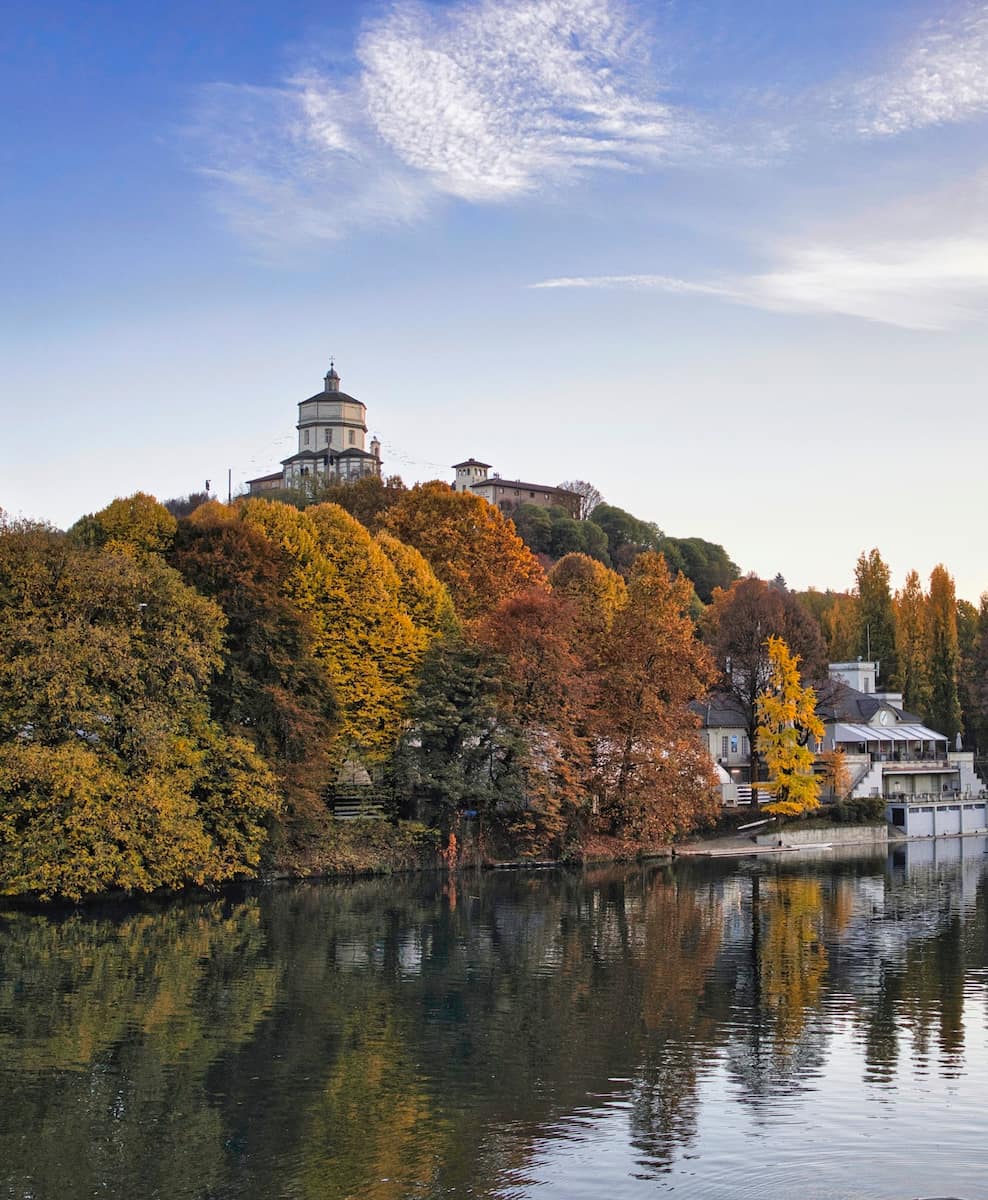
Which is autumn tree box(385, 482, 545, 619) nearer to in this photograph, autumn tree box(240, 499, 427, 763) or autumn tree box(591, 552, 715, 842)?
autumn tree box(591, 552, 715, 842)

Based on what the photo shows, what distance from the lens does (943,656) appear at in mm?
95125

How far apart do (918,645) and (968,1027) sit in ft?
240

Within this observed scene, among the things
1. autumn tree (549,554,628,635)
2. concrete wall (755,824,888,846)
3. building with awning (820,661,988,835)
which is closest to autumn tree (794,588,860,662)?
building with awning (820,661,988,835)

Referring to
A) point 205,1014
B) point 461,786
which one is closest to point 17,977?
point 205,1014

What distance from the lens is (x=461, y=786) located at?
52781mm

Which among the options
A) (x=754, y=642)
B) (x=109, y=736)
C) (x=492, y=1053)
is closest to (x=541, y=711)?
(x=109, y=736)

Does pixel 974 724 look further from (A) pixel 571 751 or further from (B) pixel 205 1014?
(B) pixel 205 1014

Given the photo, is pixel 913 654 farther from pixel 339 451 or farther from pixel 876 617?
pixel 339 451

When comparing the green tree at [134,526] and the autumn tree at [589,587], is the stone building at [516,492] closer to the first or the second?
the autumn tree at [589,587]

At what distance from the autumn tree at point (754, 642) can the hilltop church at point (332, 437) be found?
7889 cm

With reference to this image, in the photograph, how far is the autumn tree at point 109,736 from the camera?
40.0 m

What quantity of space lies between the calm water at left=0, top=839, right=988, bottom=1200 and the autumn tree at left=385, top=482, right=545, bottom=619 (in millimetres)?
23449

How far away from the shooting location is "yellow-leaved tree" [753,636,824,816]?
65.9 m

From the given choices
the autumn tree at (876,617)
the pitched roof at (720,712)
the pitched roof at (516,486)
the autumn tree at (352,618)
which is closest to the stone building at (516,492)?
the pitched roof at (516,486)
